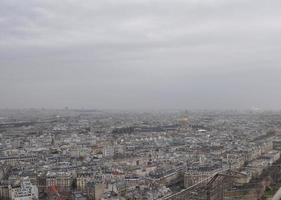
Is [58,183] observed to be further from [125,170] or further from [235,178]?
[235,178]

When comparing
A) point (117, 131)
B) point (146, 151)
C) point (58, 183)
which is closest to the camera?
point (58, 183)

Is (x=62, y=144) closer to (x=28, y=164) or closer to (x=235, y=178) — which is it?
(x=28, y=164)

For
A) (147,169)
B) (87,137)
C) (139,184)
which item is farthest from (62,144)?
(139,184)

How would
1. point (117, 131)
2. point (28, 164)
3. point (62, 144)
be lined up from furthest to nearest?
point (117, 131)
point (62, 144)
point (28, 164)

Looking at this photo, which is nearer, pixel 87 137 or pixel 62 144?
pixel 62 144

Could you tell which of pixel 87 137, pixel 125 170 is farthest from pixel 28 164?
pixel 87 137

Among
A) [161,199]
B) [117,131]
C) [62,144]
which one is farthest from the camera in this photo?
[117,131]

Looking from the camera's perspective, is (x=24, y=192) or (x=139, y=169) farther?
(x=139, y=169)

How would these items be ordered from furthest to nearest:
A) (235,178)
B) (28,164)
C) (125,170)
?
(28,164) → (125,170) → (235,178)

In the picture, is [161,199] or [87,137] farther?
[87,137]
